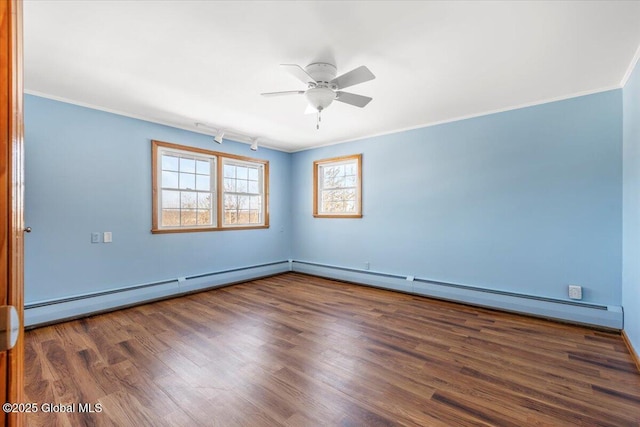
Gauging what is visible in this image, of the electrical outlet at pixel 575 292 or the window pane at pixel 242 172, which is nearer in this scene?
the electrical outlet at pixel 575 292

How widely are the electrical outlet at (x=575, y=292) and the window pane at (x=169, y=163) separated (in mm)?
5392

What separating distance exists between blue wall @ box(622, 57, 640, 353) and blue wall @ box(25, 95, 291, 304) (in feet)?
16.7

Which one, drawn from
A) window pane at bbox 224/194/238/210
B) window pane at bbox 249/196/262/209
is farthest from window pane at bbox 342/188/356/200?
window pane at bbox 224/194/238/210

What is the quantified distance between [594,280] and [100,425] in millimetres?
4565

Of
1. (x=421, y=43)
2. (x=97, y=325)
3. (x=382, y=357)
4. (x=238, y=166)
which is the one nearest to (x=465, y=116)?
(x=421, y=43)

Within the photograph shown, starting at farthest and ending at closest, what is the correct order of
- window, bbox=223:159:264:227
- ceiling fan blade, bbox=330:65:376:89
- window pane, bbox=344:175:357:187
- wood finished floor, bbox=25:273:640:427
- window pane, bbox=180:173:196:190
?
window pane, bbox=344:175:357:187, window, bbox=223:159:264:227, window pane, bbox=180:173:196:190, ceiling fan blade, bbox=330:65:376:89, wood finished floor, bbox=25:273:640:427

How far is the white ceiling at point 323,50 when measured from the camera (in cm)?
190

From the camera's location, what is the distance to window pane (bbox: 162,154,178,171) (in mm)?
4305

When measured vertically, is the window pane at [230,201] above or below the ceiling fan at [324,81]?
below

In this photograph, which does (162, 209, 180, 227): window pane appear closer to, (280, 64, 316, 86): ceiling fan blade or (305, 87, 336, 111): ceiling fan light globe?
(305, 87, 336, 111): ceiling fan light globe

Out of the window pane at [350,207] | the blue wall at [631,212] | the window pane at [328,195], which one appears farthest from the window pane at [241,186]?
the blue wall at [631,212]

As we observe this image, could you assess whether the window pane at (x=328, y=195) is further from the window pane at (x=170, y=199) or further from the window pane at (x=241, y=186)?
the window pane at (x=170, y=199)

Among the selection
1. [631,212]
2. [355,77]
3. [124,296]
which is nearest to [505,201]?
[631,212]

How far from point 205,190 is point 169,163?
0.68 m
